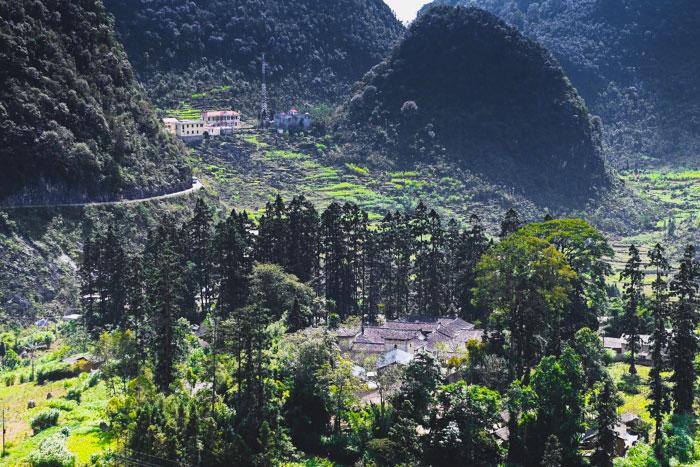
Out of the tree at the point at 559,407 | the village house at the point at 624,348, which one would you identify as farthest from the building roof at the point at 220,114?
the tree at the point at 559,407

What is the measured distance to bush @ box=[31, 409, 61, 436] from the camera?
59.6m

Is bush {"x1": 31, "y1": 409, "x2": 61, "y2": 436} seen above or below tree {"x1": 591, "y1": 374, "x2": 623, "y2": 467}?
below

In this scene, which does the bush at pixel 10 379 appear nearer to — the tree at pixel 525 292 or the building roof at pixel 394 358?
the building roof at pixel 394 358

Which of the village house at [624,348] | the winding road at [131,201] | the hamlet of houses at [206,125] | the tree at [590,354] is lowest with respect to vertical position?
the village house at [624,348]

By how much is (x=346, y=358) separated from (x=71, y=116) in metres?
73.2

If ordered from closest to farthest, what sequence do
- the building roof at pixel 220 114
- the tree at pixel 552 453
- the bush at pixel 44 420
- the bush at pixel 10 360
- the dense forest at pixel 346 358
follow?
the tree at pixel 552 453, the dense forest at pixel 346 358, the bush at pixel 44 420, the bush at pixel 10 360, the building roof at pixel 220 114

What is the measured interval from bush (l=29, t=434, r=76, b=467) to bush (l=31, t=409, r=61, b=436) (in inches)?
256

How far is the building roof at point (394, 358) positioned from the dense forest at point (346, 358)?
1.38 m

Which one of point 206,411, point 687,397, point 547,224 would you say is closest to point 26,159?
point 206,411

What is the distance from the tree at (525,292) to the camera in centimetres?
6694

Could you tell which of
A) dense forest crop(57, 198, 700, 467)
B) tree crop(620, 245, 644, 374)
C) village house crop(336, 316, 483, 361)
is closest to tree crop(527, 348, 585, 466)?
dense forest crop(57, 198, 700, 467)

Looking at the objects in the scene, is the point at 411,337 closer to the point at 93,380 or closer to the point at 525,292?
the point at 525,292

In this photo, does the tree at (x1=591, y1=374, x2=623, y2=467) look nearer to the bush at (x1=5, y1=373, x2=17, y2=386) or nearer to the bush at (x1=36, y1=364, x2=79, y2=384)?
the bush at (x1=36, y1=364, x2=79, y2=384)

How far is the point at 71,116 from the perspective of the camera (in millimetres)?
116188
